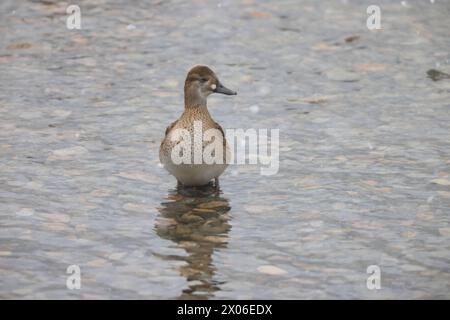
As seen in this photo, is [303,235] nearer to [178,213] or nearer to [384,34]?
[178,213]

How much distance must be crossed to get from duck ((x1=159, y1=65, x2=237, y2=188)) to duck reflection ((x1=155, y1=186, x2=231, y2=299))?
0.67 feet

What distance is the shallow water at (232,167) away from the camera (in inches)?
302

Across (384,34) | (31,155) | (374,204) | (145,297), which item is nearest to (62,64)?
(31,155)

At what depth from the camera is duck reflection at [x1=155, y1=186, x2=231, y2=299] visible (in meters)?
7.42

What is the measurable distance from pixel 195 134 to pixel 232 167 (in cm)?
127

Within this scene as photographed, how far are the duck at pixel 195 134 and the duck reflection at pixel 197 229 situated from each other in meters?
0.20

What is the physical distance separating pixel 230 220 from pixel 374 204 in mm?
1475

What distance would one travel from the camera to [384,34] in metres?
15.1
